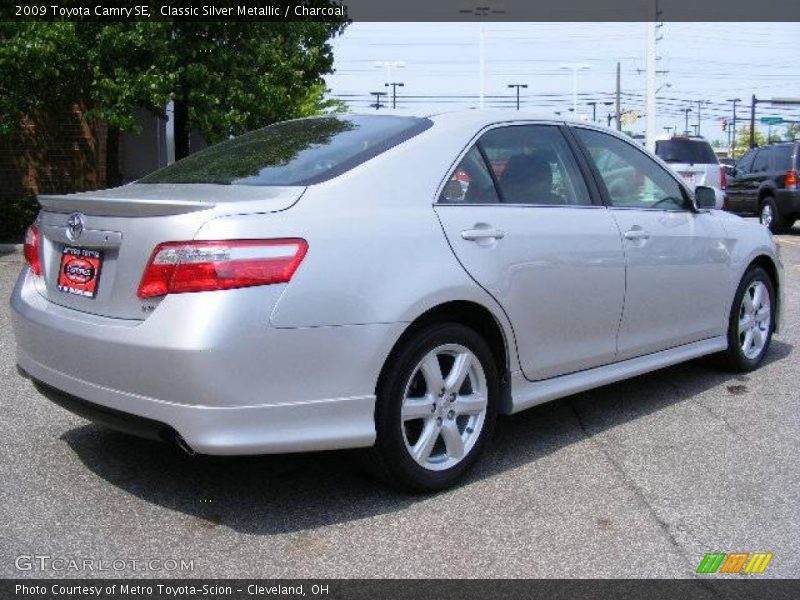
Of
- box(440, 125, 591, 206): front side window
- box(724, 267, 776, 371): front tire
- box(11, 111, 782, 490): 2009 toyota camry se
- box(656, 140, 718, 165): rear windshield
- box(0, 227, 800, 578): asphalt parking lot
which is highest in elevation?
box(656, 140, 718, 165): rear windshield

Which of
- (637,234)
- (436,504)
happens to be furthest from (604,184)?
(436,504)

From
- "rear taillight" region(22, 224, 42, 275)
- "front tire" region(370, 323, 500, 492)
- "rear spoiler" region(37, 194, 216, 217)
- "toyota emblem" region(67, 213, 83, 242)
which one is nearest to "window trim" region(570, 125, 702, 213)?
"front tire" region(370, 323, 500, 492)

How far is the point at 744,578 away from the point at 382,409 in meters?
1.42

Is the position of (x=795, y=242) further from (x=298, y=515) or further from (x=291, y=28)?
(x=298, y=515)

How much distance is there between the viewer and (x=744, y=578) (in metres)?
3.09

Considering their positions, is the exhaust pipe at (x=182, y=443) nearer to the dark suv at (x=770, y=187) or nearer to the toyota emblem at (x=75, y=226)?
the toyota emblem at (x=75, y=226)

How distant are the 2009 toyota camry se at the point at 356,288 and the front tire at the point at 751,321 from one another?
39.0 inches

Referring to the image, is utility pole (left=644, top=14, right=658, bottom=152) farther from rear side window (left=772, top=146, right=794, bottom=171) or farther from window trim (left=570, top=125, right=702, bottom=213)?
window trim (left=570, top=125, right=702, bottom=213)

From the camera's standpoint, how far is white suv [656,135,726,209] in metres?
17.9

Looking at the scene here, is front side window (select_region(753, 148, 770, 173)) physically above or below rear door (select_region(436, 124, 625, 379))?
above

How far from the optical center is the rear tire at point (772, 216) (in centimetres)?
1627

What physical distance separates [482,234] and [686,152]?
16.0 meters

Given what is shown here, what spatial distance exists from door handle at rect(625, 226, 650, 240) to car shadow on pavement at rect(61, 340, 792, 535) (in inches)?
39.5

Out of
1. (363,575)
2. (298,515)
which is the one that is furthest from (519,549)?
(298,515)
